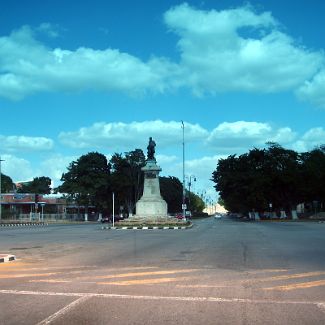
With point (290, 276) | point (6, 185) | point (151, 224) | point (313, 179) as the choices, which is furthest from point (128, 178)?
point (290, 276)

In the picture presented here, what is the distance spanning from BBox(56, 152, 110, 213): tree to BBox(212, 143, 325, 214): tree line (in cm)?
2195

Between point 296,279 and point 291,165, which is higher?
point 291,165

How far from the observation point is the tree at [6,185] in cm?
14325

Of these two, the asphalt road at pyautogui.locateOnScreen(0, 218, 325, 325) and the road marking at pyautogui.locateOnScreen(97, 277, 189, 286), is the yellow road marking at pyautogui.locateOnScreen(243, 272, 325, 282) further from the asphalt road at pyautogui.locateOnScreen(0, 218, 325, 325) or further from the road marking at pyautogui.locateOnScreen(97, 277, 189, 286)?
the road marking at pyautogui.locateOnScreen(97, 277, 189, 286)

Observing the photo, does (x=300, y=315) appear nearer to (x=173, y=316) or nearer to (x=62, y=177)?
(x=173, y=316)

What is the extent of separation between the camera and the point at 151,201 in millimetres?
54750

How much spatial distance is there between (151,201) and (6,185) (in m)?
102

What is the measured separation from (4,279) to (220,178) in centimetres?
7685

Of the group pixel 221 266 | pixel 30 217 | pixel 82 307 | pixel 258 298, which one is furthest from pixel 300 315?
pixel 30 217

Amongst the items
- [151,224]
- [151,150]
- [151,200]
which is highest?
[151,150]

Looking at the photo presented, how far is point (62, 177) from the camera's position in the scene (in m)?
99.9

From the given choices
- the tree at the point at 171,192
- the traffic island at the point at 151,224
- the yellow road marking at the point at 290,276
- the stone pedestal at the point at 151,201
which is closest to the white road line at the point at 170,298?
the yellow road marking at the point at 290,276

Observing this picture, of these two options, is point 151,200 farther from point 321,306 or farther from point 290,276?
point 321,306

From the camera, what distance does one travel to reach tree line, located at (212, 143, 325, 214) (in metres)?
80.3
